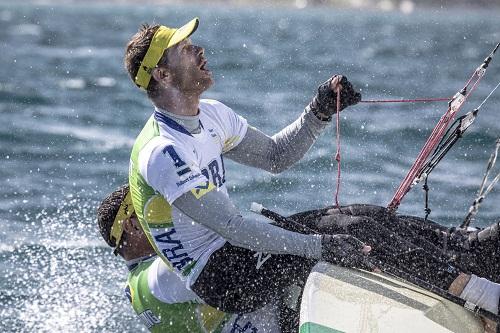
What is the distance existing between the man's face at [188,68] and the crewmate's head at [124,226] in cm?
71

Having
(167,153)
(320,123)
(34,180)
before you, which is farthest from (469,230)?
(34,180)

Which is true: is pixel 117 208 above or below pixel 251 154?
below

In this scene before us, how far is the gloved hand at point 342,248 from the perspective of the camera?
3695 millimetres

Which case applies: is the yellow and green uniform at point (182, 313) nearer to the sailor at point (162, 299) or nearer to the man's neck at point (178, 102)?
the sailor at point (162, 299)

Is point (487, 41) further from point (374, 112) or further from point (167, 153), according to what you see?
point (167, 153)

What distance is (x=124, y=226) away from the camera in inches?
172

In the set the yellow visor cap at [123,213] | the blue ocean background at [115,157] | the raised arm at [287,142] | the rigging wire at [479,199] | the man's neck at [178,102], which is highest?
the man's neck at [178,102]

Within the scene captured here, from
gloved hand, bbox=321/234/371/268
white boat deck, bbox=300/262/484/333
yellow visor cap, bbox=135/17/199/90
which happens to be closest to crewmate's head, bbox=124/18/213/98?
yellow visor cap, bbox=135/17/199/90

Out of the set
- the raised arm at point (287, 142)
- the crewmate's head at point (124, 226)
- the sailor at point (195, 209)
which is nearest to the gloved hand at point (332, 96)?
the raised arm at point (287, 142)

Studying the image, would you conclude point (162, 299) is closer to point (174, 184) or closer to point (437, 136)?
point (174, 184)

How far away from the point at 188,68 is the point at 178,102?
0.44ft

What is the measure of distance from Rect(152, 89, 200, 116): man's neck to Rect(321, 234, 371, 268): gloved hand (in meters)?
0.71

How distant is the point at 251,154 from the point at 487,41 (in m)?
31.6

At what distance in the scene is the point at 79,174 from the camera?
8.95 m
